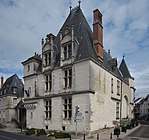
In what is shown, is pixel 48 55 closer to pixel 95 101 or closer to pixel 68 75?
pixel 68 75

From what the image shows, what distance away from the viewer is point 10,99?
53.4m

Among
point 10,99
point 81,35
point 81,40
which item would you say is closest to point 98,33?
point 81,35

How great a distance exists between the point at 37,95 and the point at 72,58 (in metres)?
8.55

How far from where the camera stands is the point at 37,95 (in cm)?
3262

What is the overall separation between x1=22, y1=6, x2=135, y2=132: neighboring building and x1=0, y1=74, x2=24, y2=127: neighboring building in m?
19.6

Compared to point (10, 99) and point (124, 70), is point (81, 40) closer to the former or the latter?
point (124, 70)

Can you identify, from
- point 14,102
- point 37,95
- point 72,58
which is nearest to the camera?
point 72,58

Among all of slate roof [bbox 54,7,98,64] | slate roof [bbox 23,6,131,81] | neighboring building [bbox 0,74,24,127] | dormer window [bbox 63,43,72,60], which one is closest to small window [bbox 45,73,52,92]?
slate roof [bbox 23,6,131,81]

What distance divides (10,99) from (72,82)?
3017 centimetres

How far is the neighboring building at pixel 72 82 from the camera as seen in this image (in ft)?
85.8

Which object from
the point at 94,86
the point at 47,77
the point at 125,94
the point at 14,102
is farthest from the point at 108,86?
the point at 14,102

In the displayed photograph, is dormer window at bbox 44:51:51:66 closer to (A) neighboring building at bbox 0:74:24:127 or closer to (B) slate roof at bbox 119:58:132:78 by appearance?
(B) slate roof at bbox 119:58:132:78

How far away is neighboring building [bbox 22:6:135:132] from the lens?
2616 centimetres

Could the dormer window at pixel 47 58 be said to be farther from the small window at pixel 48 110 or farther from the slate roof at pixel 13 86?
the slate roof at pixel 13 86
